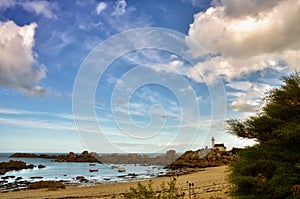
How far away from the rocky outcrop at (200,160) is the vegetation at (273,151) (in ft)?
114

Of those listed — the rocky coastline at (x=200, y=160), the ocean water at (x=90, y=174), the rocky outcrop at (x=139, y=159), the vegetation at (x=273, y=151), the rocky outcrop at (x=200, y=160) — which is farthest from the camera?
the rocky outcrop at (x=139, y=159)

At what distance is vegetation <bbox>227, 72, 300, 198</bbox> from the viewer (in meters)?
5.66

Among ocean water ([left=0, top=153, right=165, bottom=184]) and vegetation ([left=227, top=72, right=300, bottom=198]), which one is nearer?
vegetation ([left=227, top=72, right=300, bottom=198])

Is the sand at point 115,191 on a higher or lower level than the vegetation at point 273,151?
lower

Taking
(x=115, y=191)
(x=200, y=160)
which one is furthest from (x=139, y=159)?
(x=115, y=191)

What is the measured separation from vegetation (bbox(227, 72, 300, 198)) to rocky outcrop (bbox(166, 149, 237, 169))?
114 ft

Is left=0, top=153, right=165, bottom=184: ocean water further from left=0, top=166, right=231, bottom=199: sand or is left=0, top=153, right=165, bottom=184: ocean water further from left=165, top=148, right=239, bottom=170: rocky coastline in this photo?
left=0, top=166, right=231, bottom=199: sand

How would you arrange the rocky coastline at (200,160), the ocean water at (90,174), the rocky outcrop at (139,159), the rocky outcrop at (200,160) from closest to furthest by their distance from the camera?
1. the ocean water at (90,174)
2. the rocky coastline at (200,160)
3. the rocky outcrop at (200,160)
4. the rocky outcrop at (139,159)

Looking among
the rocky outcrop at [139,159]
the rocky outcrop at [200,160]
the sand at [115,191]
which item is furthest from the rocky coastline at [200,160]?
the sand at [115,191]

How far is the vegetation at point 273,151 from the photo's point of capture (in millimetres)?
5656

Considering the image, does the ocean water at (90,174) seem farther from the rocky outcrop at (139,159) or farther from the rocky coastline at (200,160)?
the rocky outcrop at (139,159)

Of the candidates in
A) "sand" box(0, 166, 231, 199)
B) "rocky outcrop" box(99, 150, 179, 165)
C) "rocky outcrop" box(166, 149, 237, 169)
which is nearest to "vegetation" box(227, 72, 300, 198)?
"sand" box(0, 166, 231, 199)

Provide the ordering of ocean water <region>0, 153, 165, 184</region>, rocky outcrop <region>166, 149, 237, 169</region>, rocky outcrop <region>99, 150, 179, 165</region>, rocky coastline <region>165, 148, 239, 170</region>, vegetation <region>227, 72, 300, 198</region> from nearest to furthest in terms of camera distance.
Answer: vegetation <region>227, 72, 300, 198</region>
ocean water <region>0, 153, 165, 184</region>
rocky coastline <region>165, 148, 239, 170</region>
rocky outcrop <region>166, 149, 237, 169</region>
rocky outcrop <region>99, 150, 179, 165</region>

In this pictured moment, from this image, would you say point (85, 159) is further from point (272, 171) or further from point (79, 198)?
point (272, 171)
